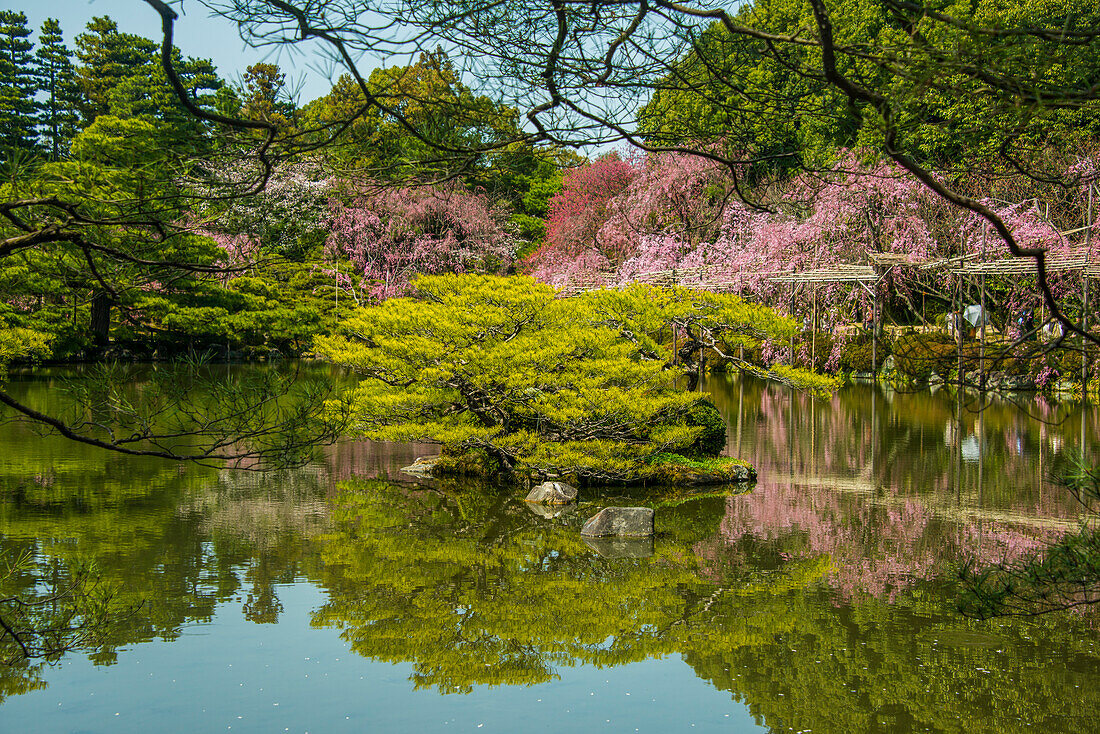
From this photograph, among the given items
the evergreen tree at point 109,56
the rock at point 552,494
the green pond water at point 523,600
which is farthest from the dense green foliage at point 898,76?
the evergreen tree at point 109,56

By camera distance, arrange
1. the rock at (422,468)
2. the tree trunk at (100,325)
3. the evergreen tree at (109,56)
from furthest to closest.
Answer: the evergreen tree at (109,56) < the tree trunk at (100,325) < the rock at (422,468)

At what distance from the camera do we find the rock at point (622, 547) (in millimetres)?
6934

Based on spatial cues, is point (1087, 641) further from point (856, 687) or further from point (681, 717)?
point (681, 717)

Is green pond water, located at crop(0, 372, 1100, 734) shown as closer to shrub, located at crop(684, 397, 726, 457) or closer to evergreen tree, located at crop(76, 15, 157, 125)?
shrub, located at crop(684, 397, 726, 457)

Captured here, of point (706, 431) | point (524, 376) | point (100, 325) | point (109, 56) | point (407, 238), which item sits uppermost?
point (109, 56)

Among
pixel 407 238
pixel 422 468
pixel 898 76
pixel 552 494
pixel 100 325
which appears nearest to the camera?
pixel 898 76

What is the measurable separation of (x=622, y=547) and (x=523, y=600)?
1459 millimetres

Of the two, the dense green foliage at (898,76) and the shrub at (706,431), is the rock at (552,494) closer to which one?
the shrub at (706,431)

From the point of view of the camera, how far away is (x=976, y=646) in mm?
4996

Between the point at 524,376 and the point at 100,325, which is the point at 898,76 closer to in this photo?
the point at 524,376

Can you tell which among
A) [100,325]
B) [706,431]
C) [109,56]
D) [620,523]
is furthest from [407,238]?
[620,523]

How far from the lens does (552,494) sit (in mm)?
8711

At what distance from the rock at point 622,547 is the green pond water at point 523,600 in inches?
1.3

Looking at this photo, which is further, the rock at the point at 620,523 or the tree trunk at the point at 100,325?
the tree trunk at the point at 100,325
